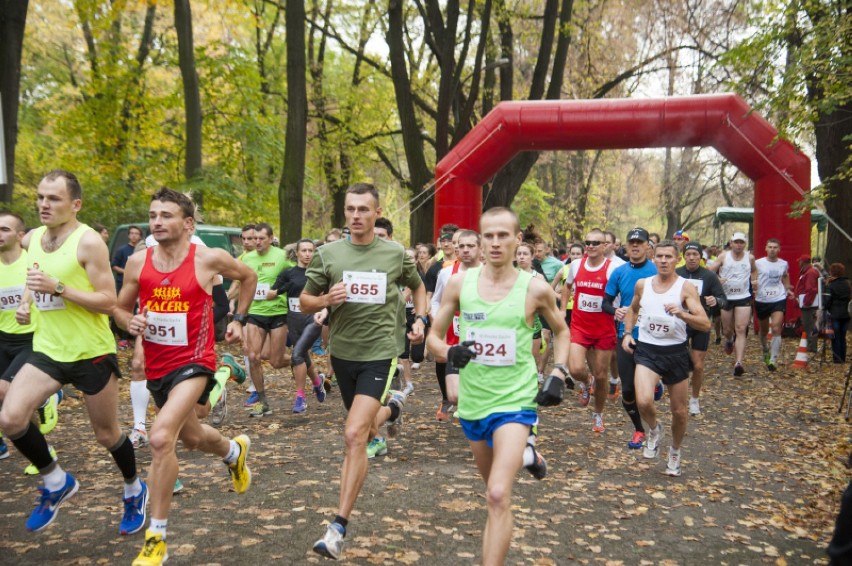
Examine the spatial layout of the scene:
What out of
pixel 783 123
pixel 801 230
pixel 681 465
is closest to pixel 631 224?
pixel 801 230

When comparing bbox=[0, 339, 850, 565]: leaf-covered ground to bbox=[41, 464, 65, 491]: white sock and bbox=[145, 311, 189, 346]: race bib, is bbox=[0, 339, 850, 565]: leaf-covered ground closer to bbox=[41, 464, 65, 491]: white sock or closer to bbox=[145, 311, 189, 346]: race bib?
bbox=[41, 464, 65, 491]: white sock

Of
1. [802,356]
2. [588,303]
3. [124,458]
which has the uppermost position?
[588,303]

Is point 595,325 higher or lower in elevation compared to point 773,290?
lower

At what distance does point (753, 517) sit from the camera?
6.19 m

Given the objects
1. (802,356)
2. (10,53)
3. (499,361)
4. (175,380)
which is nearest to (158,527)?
(175,380)

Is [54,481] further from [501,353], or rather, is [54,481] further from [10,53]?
[10,53]

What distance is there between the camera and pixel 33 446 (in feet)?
17.1

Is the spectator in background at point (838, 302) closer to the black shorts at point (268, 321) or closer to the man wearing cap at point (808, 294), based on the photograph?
the man wearing cap at point (808, 294)

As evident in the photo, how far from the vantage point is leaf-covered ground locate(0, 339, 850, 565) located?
5195 mm

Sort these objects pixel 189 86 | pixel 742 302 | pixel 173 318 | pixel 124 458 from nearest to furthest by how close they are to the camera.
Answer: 1. pixel 173 318
2. pixel 124 458
3. pixel 742 302
4. pixel 189 86

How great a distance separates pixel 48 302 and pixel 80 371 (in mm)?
484

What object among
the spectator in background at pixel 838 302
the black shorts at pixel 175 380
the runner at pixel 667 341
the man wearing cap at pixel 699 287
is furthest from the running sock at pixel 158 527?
the spectator in background at pixel 838 302

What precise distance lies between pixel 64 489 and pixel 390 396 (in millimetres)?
2644

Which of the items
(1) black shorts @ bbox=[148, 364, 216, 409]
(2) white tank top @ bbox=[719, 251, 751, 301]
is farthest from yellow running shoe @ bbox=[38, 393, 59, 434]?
(2) white tank top @ bbox=[719, 251, 751, 301]
